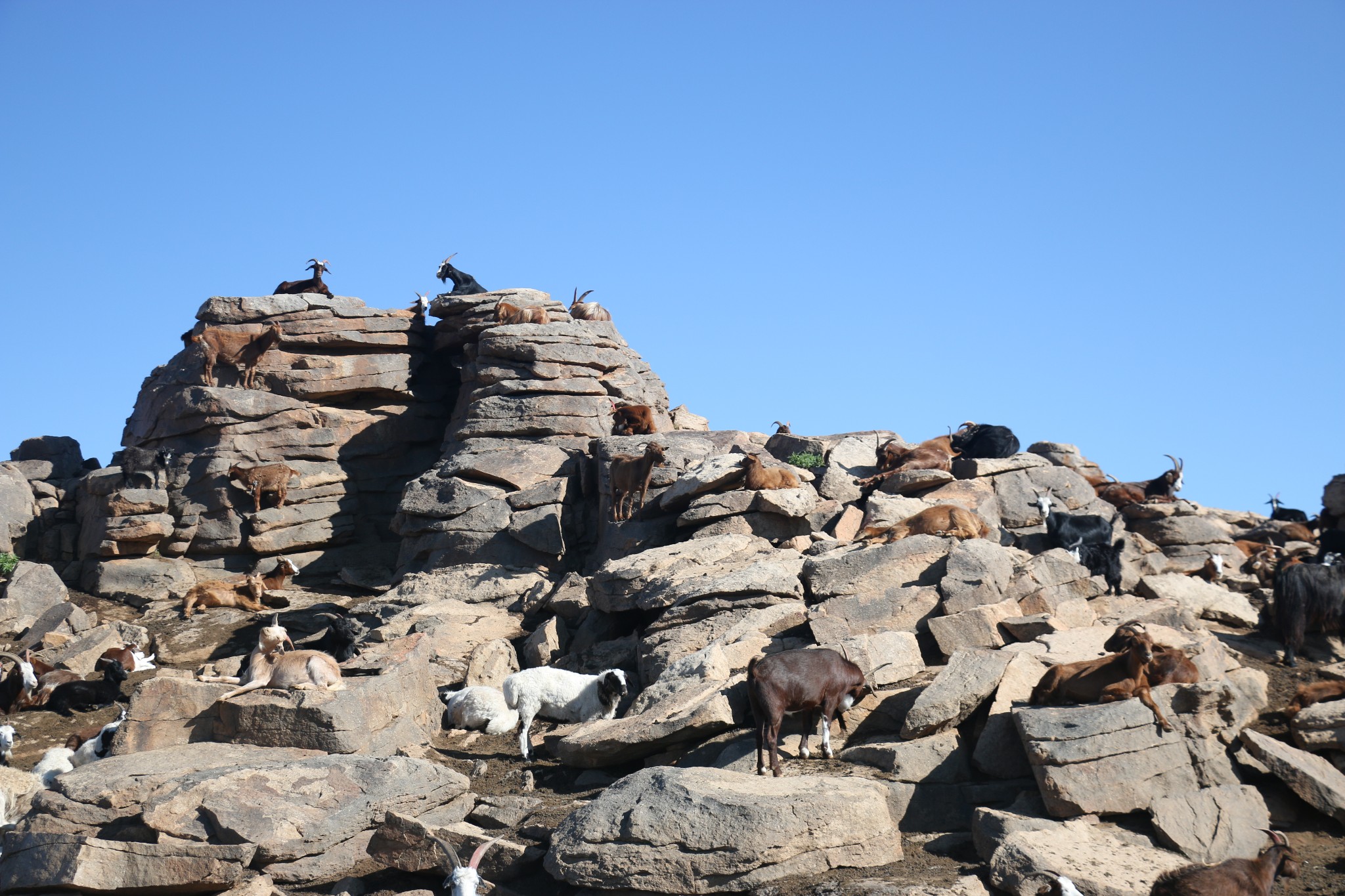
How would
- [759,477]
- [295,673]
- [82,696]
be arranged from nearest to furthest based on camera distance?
1. [295,673]
2. [82,696]
3. [759,477]

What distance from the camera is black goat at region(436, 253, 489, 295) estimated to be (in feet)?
107

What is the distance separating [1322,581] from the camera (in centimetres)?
1611

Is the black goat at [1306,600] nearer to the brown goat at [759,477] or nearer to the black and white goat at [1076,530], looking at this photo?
the black and white goat at [1076,530]

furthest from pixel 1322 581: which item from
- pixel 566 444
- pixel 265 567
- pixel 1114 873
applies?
pixel 265 567

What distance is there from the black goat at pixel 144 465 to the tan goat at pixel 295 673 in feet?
45.6

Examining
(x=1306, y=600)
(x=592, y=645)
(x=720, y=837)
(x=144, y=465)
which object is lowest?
(x=720, y=837)

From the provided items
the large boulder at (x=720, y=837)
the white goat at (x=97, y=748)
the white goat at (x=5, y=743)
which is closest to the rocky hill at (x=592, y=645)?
the large boulder at (x=720, y=837)

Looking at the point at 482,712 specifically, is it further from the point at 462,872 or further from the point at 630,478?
A: the point at 630,478

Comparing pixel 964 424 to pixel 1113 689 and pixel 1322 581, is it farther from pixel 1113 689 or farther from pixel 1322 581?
pixel 1113 689

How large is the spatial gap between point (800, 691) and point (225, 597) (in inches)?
646

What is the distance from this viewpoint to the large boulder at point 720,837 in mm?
9992

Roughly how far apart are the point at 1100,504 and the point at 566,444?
1215cm

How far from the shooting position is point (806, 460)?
24391 millimetres

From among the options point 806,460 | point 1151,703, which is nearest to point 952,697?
point 1151,703
